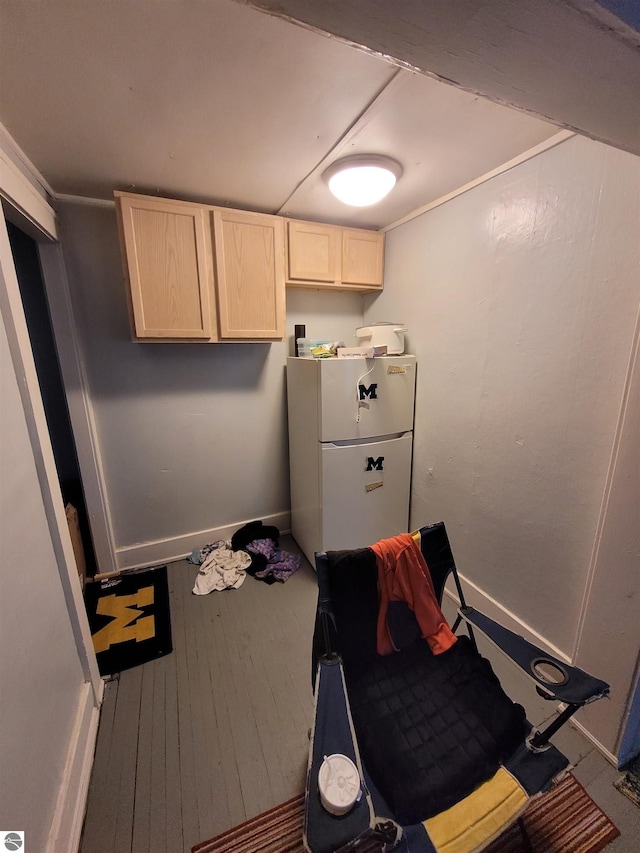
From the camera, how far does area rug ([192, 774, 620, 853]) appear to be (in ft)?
3.39

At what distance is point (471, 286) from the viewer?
1.75 m

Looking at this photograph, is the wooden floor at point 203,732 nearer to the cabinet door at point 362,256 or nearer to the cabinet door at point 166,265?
the cabinet door at point 166,265

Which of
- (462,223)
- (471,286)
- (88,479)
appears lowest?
(88,479)

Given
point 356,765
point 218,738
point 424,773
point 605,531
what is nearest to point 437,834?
point 424,773

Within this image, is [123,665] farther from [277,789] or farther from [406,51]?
[406,51]

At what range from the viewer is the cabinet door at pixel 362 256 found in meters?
2.26

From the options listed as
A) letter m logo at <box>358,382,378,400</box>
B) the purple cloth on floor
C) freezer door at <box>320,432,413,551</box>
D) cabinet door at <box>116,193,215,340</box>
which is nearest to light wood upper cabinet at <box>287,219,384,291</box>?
cabinet door at <box>116,193,215,340</box>

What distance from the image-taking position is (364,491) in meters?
2.18

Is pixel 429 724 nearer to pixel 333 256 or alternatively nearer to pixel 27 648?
pixel 27 648

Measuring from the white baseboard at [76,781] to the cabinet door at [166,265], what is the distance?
5.56 feet

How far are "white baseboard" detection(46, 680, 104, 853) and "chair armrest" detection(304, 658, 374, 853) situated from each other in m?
0.79

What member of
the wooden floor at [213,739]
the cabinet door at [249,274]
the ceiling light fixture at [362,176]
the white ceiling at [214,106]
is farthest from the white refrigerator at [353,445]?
the white ceiling at [214,106]

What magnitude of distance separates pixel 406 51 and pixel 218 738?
2061 mm

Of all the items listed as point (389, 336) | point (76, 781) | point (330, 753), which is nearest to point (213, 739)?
point (76, 781)
